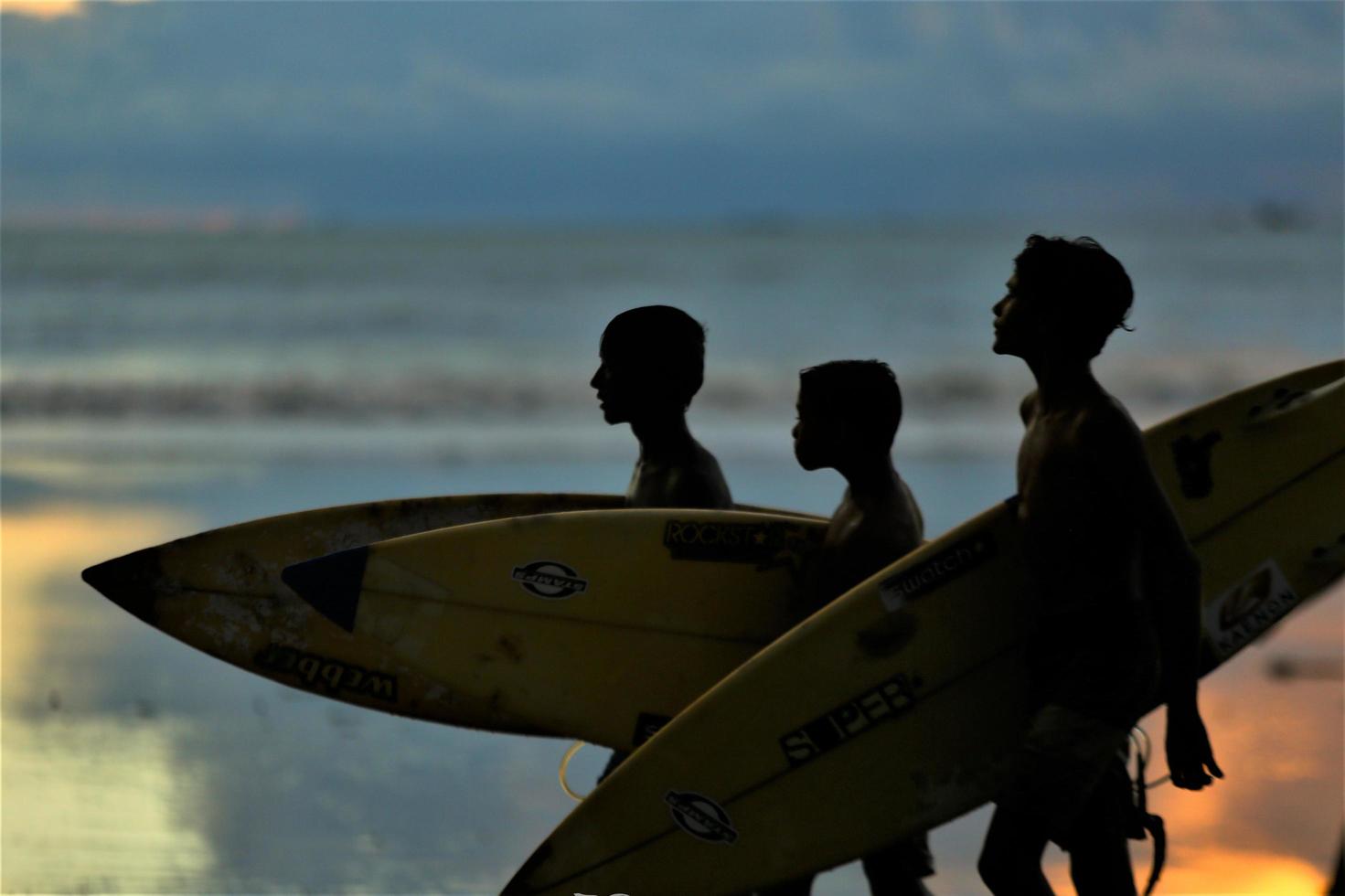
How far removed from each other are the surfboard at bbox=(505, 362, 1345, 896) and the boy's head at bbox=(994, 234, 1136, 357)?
0.46m

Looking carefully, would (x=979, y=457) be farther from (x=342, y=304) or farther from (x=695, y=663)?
(x=342, y=304)

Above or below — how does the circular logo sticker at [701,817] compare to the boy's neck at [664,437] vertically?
below

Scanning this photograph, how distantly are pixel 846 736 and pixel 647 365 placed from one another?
39.1 inches

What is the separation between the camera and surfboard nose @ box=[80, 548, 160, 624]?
4.55 meters

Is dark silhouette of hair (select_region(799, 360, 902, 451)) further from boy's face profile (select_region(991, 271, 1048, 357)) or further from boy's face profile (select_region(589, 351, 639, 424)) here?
boy's face profile (select_region(589, 351, 639, 424))

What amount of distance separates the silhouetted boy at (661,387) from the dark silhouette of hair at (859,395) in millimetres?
437

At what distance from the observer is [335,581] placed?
13.8 ft

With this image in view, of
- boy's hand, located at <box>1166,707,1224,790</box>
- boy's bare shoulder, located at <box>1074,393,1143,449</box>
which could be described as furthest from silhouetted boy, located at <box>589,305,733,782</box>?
boy's hand, located at <box>1166,707,1224,790</box>

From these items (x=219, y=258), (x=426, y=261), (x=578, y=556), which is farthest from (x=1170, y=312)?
(x=219, y=258)

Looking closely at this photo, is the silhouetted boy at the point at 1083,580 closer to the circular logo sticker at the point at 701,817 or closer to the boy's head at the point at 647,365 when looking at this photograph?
the circular logo sticker at the point at 701,817

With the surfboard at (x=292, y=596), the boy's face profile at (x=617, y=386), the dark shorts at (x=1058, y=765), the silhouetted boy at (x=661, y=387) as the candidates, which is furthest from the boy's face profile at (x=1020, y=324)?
the surfboard at (x=292, y=596)

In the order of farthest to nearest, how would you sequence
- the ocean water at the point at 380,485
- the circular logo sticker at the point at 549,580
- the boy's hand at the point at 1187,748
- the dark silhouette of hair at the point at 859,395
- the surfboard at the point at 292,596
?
the ocean water at the point at 380,485 < the surfboard at the point at 292,596 < the circular logo sticker at the point at 549,580 < the dark silhouette of hair at the point at 859,395 < the boy's hand at the point at 1187,748

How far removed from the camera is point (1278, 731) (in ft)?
17.7

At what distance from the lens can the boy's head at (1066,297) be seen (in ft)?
9.77
